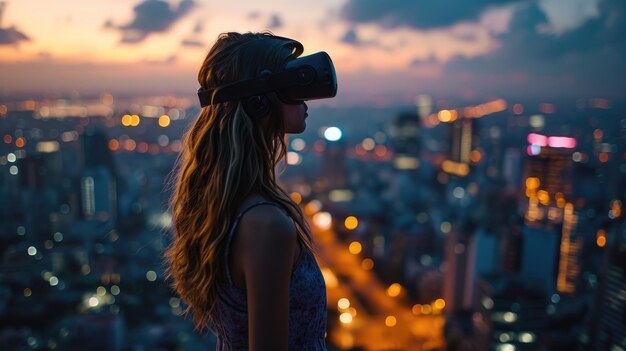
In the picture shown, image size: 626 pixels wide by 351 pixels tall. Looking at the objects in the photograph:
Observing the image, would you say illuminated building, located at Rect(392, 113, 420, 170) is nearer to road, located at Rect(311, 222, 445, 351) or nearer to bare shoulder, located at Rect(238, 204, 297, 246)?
road, located at Rect(311, 222, 445, 351)

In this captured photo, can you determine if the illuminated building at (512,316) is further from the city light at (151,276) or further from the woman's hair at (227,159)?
the woman's hair at (227,159)

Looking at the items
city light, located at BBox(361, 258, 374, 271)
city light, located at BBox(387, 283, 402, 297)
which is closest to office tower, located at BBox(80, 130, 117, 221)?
city light, located at BBox(387, 283, 402, 297)

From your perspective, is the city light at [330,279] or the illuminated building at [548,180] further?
the city light at [330,279]

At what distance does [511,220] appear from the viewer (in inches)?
344

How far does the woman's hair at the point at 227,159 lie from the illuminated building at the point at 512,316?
691cm

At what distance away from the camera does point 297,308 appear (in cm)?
46

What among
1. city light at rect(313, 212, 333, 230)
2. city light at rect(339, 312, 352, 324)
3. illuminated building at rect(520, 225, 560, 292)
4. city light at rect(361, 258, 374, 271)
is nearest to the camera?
illuminated building at rect(520, 225, 560, 292)

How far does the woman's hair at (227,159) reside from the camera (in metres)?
0.45

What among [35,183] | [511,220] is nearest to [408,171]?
[511,220]

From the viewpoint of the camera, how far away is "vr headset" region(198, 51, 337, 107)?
1.47 ft

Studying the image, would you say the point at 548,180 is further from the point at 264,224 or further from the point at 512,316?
the point at 264,224

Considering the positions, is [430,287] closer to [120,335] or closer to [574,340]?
[574,340]

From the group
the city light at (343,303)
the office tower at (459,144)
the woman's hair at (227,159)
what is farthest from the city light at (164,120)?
the office tower at (459,144)

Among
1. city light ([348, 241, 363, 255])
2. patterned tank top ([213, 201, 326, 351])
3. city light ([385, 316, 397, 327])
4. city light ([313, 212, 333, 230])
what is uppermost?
patterned tank top ([213, 201, 326, 351])
